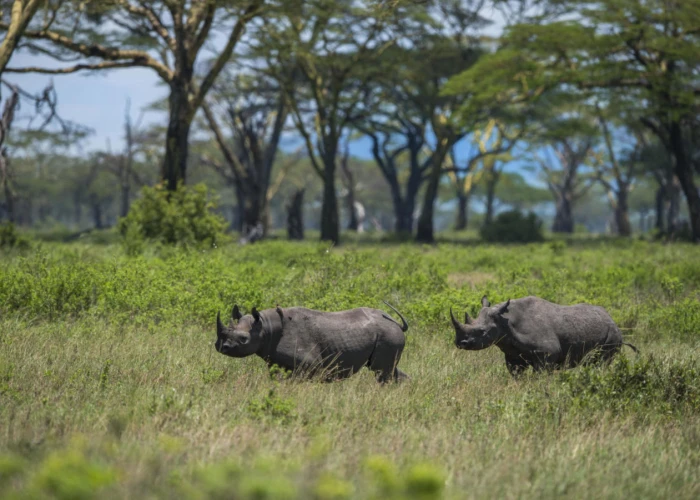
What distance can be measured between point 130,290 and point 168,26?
45.8 feet

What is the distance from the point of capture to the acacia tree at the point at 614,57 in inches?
913

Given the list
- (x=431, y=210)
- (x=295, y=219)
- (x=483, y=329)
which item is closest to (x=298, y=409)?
(x=483, y=329)

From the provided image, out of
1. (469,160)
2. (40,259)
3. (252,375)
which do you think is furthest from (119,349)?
(469,160)

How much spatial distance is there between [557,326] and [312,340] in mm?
2352

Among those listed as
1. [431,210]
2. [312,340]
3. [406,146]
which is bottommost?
[312,340]

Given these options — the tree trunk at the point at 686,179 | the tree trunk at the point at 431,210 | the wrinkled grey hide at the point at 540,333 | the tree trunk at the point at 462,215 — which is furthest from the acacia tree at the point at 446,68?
the wrinkled grey hide at the point at 540,333

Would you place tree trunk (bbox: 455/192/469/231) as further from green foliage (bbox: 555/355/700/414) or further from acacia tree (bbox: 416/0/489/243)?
green foliage (bbox: 555/355/700/414)

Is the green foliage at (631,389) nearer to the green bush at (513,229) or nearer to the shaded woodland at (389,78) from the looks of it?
the shaded woodland at (389,78)

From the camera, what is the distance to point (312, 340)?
612 cm

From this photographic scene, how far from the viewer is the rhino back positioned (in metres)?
6.73

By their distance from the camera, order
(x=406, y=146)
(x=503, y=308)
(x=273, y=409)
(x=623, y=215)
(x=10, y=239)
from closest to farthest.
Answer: (x=273, y=409) < (x=503, y=308) < (x=10, y=239) < (x=406, y=146) < (x=623, y=215)

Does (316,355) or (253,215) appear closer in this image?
(316,355)

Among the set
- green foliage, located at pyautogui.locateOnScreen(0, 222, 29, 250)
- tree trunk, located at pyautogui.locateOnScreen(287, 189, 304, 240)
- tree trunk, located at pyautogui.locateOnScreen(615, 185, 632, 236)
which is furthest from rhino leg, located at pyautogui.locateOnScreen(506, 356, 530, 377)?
tree trunk, located at pyautogui.locateOnScreen(615, 185, 632, 236)

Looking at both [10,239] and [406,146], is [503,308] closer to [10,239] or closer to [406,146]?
[10,239]
